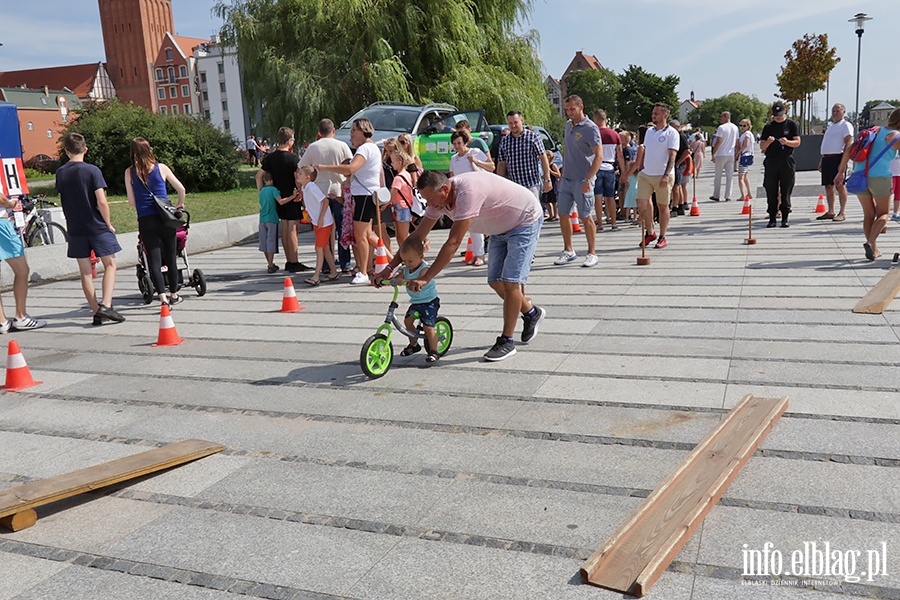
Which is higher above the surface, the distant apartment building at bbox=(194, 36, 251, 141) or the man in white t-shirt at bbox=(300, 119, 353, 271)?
the distant apartment building at bbox=(194, 36, 251, 141)

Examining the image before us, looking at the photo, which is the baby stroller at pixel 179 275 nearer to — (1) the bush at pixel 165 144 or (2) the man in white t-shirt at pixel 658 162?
(2) the man in white t-shirt at pixel 658 162

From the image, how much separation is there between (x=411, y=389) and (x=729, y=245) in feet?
25.0

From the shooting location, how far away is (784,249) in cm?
1087

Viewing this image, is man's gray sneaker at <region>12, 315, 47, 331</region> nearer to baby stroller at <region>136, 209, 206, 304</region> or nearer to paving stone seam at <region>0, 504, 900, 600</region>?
baby stroller at <region>136, 209, 206, 304</region>

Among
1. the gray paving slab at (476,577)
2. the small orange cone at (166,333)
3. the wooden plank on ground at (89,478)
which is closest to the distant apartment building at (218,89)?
the small orange cone at (166,333)

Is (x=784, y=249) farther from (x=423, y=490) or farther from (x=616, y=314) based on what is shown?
(x=423, y=490)

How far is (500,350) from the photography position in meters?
6.10

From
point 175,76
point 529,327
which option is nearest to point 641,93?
point 175,76

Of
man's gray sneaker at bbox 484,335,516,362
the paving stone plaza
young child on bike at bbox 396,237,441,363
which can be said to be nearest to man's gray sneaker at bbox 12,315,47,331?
the paving stone plaza

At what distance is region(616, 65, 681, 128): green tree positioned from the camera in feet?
300

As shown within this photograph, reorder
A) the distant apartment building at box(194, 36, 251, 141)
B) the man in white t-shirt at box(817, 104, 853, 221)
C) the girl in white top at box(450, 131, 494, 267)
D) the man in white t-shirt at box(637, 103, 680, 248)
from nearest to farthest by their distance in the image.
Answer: the girl in white top at box(450, 131, 494, 267) → the man in white t-shirt at box(637, 103, 680, 248) → the man in white t-shirt at box(817, 104, 853, 221) → the distant apartment building at box(194, 36, 251, 141)

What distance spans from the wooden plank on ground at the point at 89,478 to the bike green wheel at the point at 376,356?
1.37 m

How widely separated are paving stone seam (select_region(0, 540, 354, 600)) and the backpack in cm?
859

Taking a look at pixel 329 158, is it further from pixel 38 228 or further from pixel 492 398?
pixel 38 228
